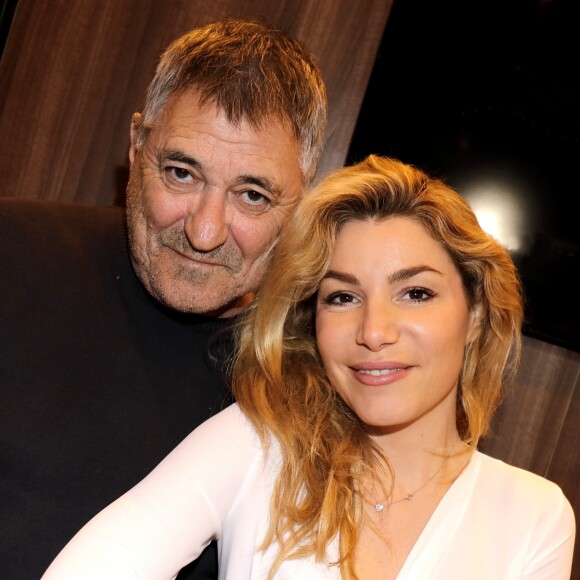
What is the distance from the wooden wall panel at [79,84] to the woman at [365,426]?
973mm

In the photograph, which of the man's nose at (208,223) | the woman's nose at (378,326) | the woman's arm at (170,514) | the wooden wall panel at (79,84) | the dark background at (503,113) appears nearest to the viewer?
the woman's arm at (170,514)

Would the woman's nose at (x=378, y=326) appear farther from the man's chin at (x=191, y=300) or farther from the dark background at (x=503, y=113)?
the dark background at (x=503, y=113)

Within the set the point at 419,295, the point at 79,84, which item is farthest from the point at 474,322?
the point at 79,84

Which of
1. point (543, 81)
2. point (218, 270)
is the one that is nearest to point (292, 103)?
point (218, 270)

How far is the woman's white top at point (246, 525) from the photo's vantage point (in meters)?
1.64

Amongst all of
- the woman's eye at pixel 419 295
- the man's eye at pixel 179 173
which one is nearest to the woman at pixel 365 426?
the woman's eye at pixel 419 295

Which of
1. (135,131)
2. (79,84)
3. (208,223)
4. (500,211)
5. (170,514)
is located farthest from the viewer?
(79,84)

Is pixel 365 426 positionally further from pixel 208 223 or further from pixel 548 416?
pixel 548 416

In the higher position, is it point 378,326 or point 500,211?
point 500,211

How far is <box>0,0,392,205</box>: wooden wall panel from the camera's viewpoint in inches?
109

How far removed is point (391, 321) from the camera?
184 centimetres

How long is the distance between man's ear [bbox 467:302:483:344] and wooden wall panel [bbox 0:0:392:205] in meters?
1.26

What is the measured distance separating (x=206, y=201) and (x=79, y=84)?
106 centimetres

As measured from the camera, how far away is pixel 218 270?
6.58 ft
